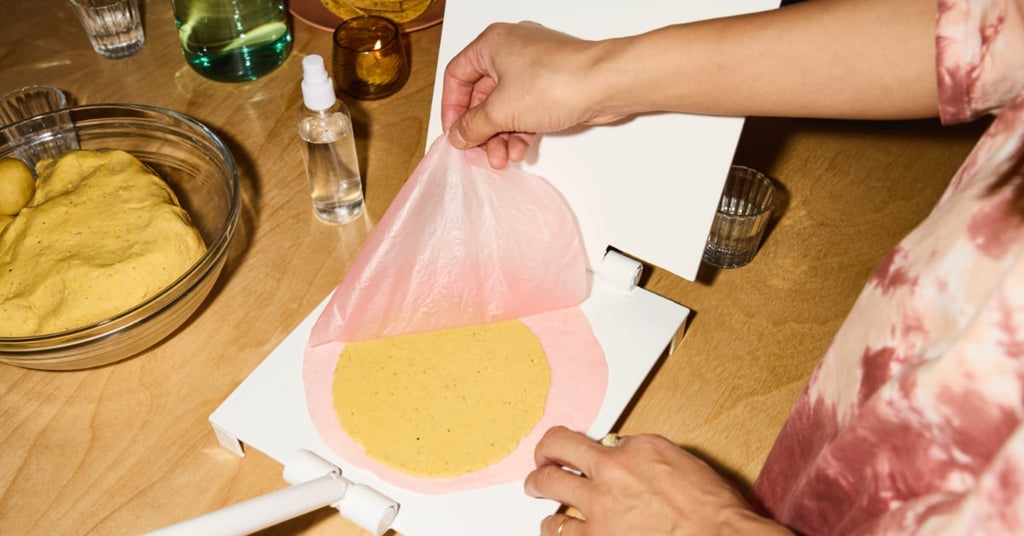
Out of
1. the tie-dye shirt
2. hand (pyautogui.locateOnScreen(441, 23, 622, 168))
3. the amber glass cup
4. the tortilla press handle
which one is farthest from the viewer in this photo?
the amber glass cup

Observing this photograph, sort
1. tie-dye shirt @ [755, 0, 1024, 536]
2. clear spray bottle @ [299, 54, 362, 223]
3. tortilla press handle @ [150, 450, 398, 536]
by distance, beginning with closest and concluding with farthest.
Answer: tie-dye shirt @ [755, 0, 1024, 536]
tortilla press handle @ [150, 450, 398, 536]
clear spray bottle @ [299, 54, 362, 223]

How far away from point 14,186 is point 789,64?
0.68m

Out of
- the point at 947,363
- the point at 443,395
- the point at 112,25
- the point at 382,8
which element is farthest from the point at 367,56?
the point at 947,363

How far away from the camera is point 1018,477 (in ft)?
1.19

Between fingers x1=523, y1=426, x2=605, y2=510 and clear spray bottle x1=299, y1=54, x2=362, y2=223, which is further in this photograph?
clear spray bottle x1=299, y1=54, x2=362, y2=223

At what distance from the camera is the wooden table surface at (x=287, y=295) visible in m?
0.66

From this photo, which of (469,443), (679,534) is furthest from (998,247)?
(469,443)

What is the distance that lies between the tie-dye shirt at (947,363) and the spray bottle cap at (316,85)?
1.55 feet

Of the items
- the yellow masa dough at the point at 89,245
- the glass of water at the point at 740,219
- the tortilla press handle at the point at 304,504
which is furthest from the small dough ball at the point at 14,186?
the glass of water at the point at 740,219

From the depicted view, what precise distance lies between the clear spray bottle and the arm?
141 millimetres

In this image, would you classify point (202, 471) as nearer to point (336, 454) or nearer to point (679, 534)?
point (336, 454)

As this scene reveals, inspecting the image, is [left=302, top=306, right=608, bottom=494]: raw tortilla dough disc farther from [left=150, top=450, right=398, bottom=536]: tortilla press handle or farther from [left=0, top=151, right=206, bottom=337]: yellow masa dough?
[left=0, top=151, right=206, bottom=337]: yellow masa dough

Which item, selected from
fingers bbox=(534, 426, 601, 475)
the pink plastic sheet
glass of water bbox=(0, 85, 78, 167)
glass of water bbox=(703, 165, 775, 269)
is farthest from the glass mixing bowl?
glass of water bbox=(703, 165, 775, 269)

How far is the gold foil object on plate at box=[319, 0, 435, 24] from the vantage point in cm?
104
